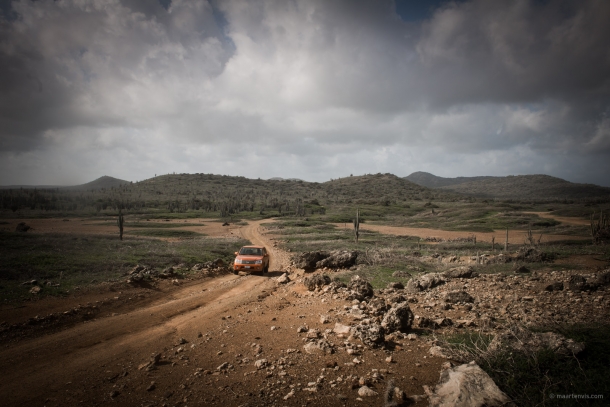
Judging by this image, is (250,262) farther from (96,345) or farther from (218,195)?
(218,195)

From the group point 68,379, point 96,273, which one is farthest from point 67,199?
point 68,379

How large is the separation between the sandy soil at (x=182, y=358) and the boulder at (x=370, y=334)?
0.94 feet

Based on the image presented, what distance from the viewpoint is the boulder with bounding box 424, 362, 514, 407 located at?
4.15 metres

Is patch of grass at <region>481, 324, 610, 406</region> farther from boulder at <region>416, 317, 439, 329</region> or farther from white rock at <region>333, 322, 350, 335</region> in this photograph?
white rock at <region>333, 322, 350, 335</region>

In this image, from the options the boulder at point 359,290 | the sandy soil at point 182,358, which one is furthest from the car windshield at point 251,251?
the boulder at point 359,290

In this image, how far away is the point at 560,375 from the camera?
15.4ft

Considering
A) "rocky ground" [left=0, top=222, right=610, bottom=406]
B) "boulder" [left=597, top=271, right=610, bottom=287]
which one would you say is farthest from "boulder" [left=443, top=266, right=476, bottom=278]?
"boulder" [left=597, top=271, right=610, bottom=287]

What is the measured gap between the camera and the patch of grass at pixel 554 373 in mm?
4215

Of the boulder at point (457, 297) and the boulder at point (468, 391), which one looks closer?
the boulder at point (468, 391)

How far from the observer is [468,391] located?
4.32 metres

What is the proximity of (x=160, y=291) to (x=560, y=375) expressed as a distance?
45.9ft

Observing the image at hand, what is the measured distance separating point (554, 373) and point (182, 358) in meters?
7.45

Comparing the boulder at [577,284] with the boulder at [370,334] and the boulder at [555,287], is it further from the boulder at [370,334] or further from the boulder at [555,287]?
the boulder at [370,334]

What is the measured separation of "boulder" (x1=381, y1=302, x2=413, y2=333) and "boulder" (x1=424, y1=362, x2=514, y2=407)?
9.10 ft
